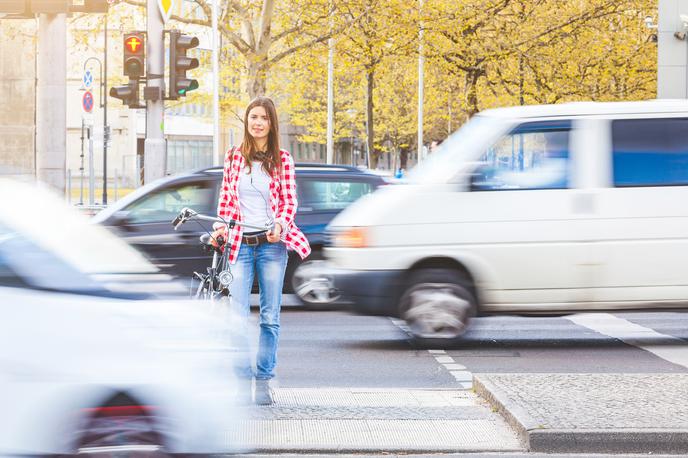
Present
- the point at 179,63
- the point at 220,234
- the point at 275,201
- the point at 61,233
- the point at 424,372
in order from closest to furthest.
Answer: the point at 61,233 → the point at 275,201 → the point at 220,234 → the point at 424,372 → the point at 179,63

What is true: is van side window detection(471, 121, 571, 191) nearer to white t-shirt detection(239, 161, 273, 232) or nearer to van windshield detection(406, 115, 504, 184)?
van windshield detection(406, 115, 504, 184)

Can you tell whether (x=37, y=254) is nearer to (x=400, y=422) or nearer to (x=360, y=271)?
(x=400, y=422)

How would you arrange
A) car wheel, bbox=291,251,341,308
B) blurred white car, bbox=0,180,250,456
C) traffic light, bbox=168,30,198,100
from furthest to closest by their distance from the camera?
1. traffic light, bbox=168,30,198,100
2. car wheel, bbox=291,251,341,308
3. blurred white car, bbox=0,180,250,456

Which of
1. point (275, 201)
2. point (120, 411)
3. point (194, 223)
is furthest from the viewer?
point (194, 223)

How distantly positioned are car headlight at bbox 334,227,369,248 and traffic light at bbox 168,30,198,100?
317 inches

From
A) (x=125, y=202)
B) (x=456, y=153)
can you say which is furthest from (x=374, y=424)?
(x=125, y=202)

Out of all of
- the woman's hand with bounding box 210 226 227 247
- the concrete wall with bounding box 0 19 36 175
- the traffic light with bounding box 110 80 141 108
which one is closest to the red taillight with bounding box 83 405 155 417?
the woman's hand with bounding box 210 226 227 247

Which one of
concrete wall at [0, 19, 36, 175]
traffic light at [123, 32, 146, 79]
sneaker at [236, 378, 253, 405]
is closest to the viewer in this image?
sneaker at [236, 378, 253, 405]

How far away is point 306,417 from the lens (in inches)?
273

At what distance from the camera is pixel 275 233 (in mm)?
7184

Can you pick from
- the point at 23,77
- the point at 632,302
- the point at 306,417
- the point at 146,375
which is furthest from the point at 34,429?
the point at 23,77

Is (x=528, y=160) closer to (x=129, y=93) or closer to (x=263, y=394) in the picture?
(x=263, y=394)

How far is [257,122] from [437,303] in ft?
11.6

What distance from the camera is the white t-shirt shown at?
7289 mm
